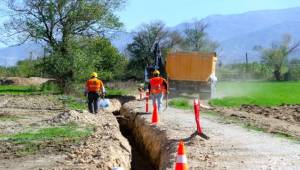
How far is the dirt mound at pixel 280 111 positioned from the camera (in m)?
24.9

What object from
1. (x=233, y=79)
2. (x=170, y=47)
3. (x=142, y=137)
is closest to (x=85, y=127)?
(x=142, y=137)

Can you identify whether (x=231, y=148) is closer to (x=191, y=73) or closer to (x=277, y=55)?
(x=191, y=73)

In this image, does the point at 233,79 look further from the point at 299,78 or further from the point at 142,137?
the point at 142,137

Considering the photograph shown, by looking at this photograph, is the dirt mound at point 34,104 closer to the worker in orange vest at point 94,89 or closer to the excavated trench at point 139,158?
the worker in orange vest at point 94,89

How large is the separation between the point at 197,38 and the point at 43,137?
86.0m

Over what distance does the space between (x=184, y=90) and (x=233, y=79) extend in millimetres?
43044

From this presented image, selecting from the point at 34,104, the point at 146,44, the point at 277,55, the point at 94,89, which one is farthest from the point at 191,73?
the point at 277,55

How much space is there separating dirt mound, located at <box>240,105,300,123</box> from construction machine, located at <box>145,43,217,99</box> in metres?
6.21

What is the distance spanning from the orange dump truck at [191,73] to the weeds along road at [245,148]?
17225 mm

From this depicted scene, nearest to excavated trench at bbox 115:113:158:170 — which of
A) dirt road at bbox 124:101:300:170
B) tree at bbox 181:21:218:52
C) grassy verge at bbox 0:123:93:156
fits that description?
dirt road at bbox 124:101:300:170

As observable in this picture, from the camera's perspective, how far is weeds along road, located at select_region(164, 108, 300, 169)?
36.6ft

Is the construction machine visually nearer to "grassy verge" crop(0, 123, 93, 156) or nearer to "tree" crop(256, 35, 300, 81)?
"grassy verge" crop(0, 123, 93, 156)

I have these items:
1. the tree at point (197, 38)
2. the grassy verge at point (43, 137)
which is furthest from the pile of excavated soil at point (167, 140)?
the tree at point (197, 38)

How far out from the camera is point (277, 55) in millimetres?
95188
